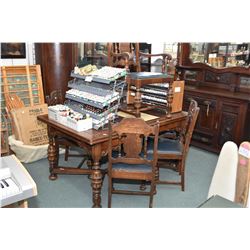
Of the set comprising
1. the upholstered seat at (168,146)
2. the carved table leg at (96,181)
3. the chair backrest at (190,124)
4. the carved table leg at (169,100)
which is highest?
the carved table leg at (169,100)

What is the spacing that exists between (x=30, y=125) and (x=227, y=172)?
2.35 metres

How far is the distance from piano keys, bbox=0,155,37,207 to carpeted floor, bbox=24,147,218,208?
45.1 inches

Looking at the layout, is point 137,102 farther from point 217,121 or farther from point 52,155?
point 217,121

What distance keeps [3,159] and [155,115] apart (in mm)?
1665

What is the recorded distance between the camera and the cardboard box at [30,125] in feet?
11.0

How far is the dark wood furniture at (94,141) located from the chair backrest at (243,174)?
81 centimetres

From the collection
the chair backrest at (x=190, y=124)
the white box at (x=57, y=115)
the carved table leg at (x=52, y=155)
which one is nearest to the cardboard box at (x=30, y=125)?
the carved table leg at (x=52, y=155)

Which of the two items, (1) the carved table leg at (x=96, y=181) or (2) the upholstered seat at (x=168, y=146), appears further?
(2) the upholstered seat at (x=168, y=146)

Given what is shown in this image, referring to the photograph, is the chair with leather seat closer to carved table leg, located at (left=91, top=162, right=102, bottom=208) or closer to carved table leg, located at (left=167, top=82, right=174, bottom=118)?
carved table leg, located at (left=91, top=162, right=102, bottom=208)

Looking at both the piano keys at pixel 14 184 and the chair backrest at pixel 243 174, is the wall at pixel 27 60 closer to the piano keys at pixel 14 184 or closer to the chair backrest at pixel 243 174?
the piano keys at pixel 14 184

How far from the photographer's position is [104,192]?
9.23 ft
